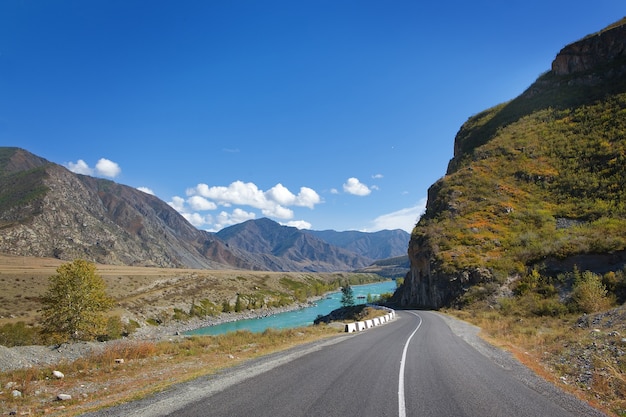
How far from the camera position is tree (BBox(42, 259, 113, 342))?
120 feet

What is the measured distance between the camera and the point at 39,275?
84.8 metres

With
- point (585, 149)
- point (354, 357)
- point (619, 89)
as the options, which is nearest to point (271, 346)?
point (354, 357)

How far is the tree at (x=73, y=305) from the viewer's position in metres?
36.4

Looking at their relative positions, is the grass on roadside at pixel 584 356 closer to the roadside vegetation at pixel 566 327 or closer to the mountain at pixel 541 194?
the roadside vegetation at pixel 566 327

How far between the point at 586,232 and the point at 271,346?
38211 millimetres

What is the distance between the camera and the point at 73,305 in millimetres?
36656

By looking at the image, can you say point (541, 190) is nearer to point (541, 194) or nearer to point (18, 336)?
point (541, 194)

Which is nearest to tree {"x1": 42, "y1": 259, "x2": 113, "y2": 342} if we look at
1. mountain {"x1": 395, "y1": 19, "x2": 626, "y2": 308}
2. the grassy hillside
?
mountain {"x1": 395, "y1": 19, "x2": 626, "y2": 308}

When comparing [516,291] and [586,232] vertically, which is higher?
[586,232]

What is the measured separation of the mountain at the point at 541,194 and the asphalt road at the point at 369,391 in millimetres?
29576

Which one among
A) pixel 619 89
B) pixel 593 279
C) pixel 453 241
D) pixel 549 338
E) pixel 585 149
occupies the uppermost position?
pixel 619 89

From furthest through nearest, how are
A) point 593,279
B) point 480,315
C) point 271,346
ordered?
point 480,315, point 593,279, point 271,346

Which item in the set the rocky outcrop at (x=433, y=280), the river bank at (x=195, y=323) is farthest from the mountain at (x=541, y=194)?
the river bank at (x=195, y=323)

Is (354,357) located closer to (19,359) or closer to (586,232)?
(19,359)
